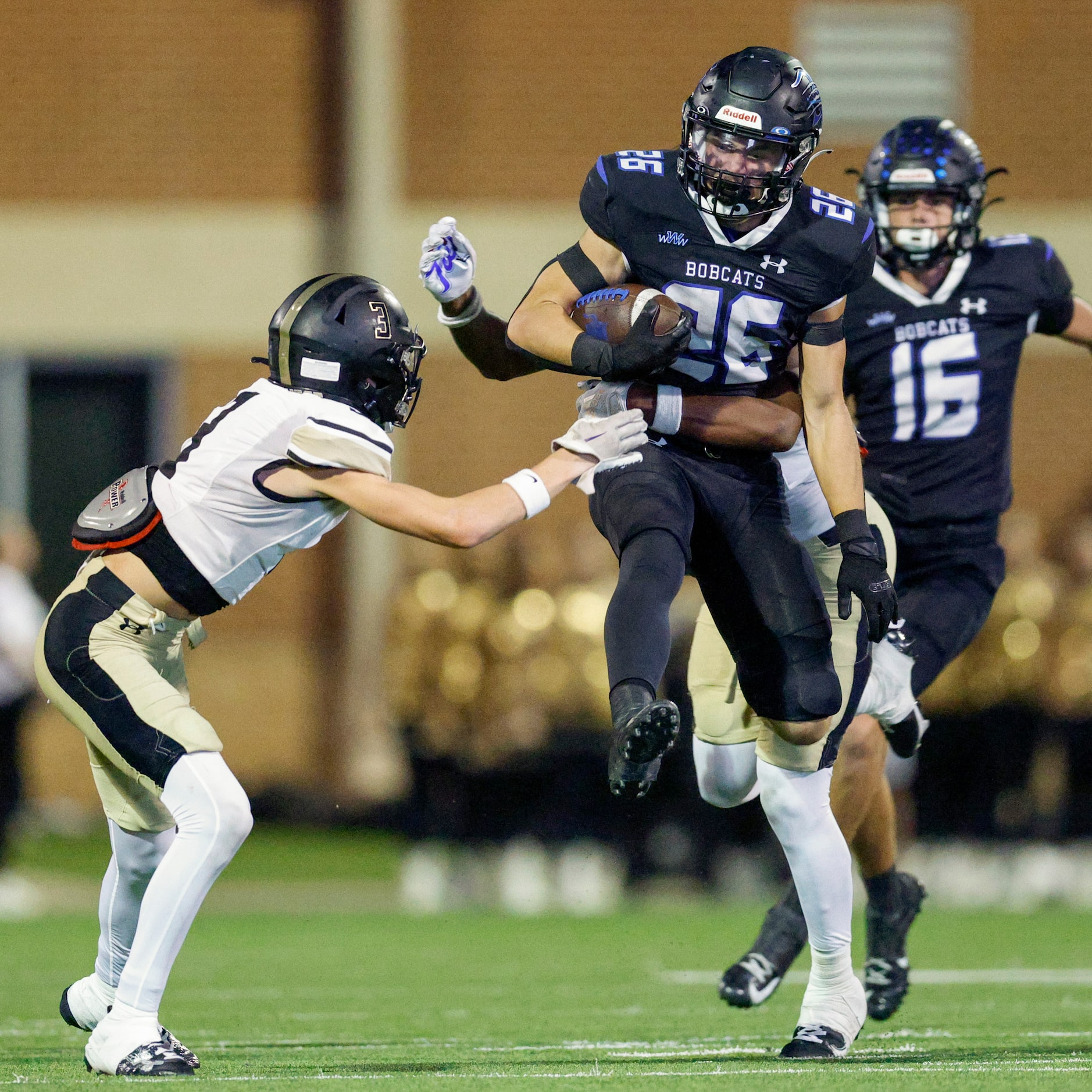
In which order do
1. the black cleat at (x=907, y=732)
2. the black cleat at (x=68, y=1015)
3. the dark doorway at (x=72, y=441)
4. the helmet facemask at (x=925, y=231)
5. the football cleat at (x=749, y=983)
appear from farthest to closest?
the dark doorway at (x=72, y=441), the helmet facemask at (x=925, y=231), the black cleat at (x=907, y=732), the football cleat at (x=749, y=983), the black cleat at (x=68, y=1015)

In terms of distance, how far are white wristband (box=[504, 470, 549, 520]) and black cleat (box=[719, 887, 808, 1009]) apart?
1498mm

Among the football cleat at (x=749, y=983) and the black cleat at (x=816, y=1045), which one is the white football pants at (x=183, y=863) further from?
the football cleat at (x=749, y=983)

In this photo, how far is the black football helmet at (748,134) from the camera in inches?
180

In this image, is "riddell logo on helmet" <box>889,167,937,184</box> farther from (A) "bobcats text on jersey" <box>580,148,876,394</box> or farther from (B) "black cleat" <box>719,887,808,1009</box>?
(B) "black cleat" <box>719,887,808,1009</box>

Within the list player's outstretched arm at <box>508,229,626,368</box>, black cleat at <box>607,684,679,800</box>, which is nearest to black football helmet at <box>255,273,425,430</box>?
player's outstretched arm at <box>508,229,626,368</box>

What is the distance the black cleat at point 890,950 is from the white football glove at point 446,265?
2.08 metres

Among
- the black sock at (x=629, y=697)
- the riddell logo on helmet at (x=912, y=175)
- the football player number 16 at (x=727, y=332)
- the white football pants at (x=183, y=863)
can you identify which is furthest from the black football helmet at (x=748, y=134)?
the white football pants at (x=183, y=863)

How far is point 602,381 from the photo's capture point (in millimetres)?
4672

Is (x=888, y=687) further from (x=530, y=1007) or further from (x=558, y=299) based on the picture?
(x=530, y=1007)

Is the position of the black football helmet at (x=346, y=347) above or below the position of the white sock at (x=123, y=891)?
above

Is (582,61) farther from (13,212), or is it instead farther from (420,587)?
(420,587)

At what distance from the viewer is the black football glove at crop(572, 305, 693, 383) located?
443 cm

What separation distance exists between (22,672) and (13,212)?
5.59 meters

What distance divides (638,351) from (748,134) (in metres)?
0.57
